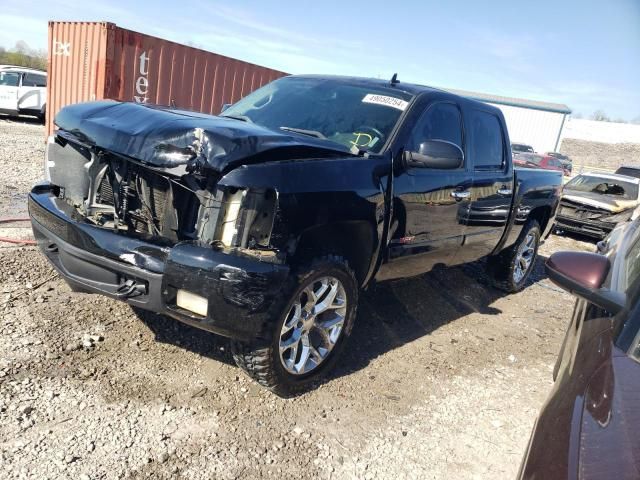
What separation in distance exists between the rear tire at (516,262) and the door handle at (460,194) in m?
1.83

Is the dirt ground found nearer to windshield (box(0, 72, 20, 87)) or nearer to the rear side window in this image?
the rear side window

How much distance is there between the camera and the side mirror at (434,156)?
11.4ft

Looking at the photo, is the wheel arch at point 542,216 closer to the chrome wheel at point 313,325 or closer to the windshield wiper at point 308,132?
the windshield wiper at point 308,132

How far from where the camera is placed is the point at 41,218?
3334 mm

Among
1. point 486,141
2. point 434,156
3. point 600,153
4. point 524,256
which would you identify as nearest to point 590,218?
point 524,256

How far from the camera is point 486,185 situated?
4.74 meters

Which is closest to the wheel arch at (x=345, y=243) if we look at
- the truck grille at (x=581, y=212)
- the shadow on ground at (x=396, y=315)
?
the shadow on ground at (x=396, y=315)

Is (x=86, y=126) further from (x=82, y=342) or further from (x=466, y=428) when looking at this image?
(x=466, y=428)

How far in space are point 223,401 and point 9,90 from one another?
61.8 feet

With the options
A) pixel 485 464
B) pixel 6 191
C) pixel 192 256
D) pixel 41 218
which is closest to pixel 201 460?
pixel 192 256

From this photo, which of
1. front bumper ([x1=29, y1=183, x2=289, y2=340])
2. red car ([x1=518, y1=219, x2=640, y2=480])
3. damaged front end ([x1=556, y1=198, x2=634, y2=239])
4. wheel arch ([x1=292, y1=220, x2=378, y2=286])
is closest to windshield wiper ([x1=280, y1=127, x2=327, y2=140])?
wheel arch ([x1=292, y1=220, x2=378, y2=286])

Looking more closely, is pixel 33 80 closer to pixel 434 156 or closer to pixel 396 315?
pixel 396 315

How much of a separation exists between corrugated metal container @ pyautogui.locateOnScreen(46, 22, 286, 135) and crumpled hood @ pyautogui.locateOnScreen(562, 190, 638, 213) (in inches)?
333

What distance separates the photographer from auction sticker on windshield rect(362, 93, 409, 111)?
381cm
